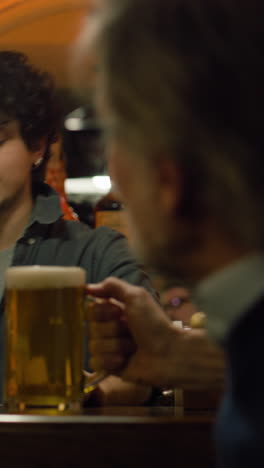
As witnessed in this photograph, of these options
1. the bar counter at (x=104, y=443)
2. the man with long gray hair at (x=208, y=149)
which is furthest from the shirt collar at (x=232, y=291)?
the bar counter at (x=104, y=443)

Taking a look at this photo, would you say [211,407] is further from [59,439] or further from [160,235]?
[160,235]

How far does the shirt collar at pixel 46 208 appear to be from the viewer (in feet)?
6.60

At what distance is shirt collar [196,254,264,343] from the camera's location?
2.23 ft

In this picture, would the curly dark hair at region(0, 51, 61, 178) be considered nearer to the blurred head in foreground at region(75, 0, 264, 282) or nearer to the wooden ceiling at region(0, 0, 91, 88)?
the blurred head in foreground at region(75, 0, 264, 282)

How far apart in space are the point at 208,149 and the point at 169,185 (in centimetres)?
5

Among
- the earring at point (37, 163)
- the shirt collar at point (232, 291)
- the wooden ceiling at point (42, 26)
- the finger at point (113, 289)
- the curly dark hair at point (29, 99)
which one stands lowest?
the shirt collar at point (232, 291)

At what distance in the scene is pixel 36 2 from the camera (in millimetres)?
4191

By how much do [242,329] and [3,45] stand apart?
3.90m


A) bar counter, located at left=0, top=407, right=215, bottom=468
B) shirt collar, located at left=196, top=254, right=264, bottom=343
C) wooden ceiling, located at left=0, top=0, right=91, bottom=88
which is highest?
wooden ceiling, located at left=0, top=0, right=91, bottom=88

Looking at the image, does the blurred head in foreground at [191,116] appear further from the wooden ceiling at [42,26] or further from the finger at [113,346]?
the wooden ceiling at [42,26]

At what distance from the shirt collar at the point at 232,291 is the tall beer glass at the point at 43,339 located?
530 mm

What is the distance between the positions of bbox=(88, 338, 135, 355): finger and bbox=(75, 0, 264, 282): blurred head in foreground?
534mm

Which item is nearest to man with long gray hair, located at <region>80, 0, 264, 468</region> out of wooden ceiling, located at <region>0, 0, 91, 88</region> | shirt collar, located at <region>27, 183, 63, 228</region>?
shirt collar, located at <region>27, 183, 63, 228</region>

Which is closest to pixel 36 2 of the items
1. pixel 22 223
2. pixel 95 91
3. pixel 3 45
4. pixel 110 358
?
pixel 3 45
